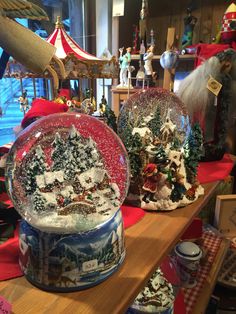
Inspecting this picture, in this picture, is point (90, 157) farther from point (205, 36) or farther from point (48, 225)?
point (205, 36)

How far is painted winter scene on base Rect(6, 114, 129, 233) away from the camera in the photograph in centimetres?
45

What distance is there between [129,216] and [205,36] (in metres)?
1.31

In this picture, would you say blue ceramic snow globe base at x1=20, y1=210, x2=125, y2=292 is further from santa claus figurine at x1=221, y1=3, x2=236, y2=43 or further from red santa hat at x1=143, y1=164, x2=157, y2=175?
santa claus figurine at x1=221, y1=3, x2=236, y2=43

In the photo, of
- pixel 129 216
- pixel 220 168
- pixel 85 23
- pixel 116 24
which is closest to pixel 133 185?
pixel 129 216

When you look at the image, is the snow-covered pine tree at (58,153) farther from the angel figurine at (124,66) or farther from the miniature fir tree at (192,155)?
the angel figurine at (124,66)

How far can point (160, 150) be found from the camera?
0.68m

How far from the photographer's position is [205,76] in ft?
3.19

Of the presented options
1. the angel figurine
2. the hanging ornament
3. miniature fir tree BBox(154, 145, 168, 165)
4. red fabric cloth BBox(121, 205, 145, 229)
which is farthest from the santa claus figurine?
red fabric cloth BBox(121, 205, 145, 229)

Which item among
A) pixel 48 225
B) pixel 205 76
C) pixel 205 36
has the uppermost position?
pixel 205 36

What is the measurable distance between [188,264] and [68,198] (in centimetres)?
68

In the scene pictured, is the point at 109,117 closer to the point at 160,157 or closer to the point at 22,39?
the point at 160,157

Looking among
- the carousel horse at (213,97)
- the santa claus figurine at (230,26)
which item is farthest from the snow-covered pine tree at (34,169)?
the santa claus figurine at (230,26)

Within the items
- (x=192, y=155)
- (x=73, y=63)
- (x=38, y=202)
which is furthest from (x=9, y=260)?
(x=73, y=63)

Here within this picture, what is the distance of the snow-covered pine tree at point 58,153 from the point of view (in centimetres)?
50
